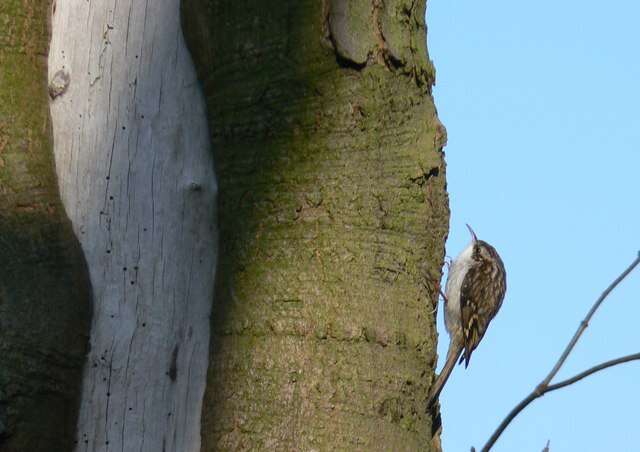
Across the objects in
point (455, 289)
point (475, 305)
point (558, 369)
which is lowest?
point (558, 369)

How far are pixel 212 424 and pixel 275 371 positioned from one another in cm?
22

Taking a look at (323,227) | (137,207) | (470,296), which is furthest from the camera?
(470,296)

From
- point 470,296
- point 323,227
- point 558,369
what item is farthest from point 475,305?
point 323,227

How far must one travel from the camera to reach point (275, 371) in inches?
75.6

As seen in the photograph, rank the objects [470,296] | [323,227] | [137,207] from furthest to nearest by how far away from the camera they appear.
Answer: [470,296] → [137,207] → [323,227]

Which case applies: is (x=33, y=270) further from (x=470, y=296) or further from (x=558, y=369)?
(x=470, y=296)

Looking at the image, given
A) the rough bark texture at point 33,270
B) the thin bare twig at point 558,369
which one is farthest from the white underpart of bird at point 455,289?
the rough bark texture at point 33,270

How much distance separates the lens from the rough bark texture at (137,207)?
2.18m

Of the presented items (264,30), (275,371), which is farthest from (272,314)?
(264,30)

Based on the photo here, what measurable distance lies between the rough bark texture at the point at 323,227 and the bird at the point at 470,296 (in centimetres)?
371

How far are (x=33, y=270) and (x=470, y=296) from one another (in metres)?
4.09

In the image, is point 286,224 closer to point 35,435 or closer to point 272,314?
point 272,314

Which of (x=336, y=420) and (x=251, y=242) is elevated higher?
(x=251, y=242)

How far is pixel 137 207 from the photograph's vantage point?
2.25 m
